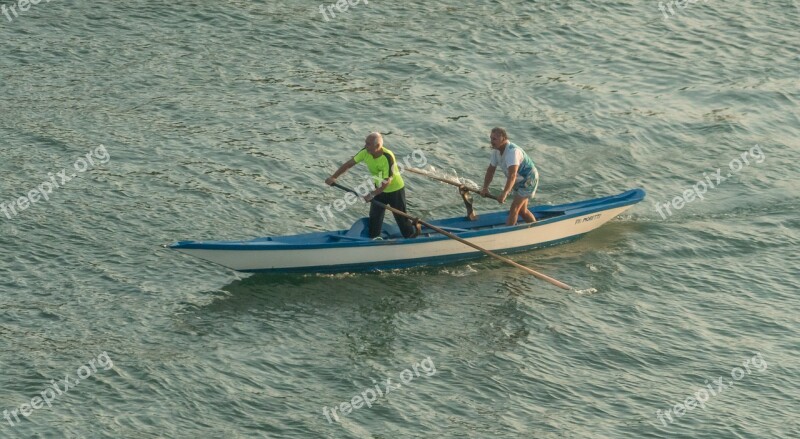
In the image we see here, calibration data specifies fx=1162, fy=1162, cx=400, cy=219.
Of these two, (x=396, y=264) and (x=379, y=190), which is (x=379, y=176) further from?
(x=396, y=264)

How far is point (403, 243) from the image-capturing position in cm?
2033

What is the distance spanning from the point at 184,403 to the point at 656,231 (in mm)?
10718

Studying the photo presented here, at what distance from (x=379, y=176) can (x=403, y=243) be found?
1370 millimetres

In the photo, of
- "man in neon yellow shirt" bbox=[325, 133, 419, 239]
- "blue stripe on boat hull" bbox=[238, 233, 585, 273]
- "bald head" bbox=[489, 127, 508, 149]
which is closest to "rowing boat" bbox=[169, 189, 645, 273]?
"blue stripe on boat hull" bbox=[238, 233, 585, 273]

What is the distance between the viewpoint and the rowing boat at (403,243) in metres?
19.3

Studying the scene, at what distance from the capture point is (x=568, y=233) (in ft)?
72.9

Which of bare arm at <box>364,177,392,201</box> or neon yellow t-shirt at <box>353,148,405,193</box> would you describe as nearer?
neon yellow t-shirt at <box>353,148,405,193</box>

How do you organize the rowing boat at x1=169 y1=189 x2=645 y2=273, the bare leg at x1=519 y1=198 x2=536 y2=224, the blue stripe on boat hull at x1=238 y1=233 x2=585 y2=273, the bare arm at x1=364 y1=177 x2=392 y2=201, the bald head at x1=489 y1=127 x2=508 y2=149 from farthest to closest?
the bare leg at x1=519 y1=198 x2=536 y2=224
the bald head at x1=489 y1=127 x2=508 y2=149
the blue stripe on boat hull at x1=238 y1=233 x2=585 y2=273
the bare arm at x1=364 y1=177 x2=392 y2=201
the rowing boat at x1=169 y1=189 x2=645 y2=273

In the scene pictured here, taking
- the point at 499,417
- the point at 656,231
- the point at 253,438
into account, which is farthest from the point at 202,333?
the point at 656,231

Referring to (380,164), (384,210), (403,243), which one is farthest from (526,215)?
(380,164)

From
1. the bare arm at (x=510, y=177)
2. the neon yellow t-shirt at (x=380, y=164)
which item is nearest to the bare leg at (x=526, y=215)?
the bare arm at (x=510, y=177)

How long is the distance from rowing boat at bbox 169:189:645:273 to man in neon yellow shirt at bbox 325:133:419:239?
0.32m

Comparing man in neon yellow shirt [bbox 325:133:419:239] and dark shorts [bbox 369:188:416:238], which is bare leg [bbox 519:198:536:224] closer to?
dark shorts [bbox 369:188:416:238]

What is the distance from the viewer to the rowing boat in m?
19.3
